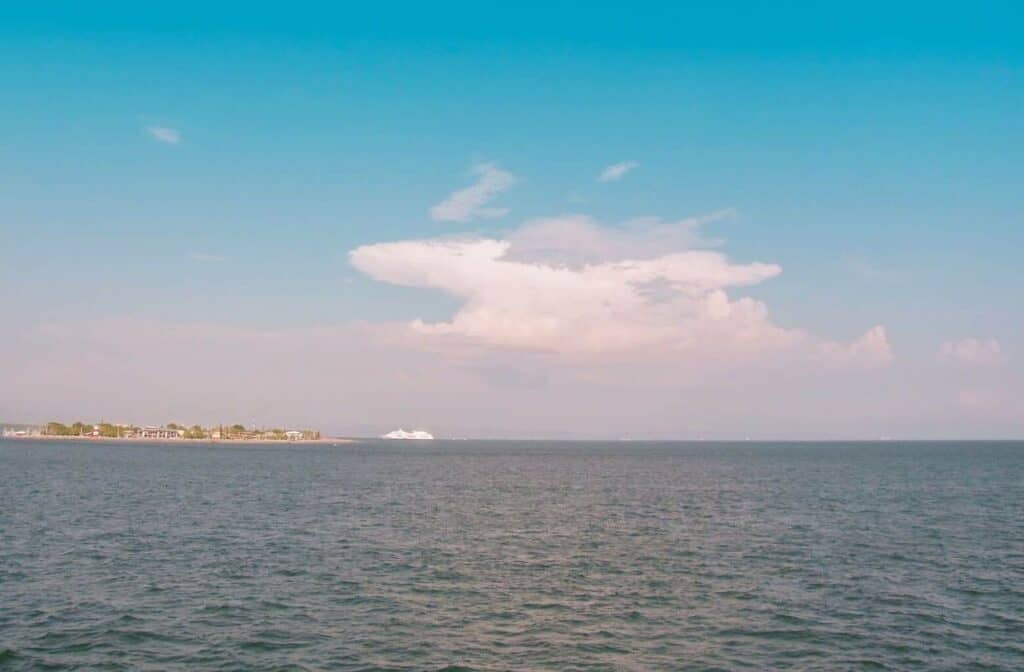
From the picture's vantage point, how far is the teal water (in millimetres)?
35188

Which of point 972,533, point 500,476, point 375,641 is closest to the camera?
point 375,641

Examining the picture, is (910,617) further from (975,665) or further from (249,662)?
(249,662)

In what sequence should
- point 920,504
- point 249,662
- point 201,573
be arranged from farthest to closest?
point 920,504 → point 201,573 → point 249,662

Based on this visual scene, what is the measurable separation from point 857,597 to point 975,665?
11.9 m

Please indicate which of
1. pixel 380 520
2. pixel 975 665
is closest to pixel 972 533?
pixel 975 665

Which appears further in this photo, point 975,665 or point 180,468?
point 180,468

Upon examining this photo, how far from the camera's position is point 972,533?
74125 mm

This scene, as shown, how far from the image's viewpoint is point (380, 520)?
263 feet

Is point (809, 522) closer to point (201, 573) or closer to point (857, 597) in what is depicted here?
point (857, 597)

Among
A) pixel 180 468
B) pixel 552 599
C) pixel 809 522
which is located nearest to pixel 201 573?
pixel 552 599

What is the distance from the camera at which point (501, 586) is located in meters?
48.2

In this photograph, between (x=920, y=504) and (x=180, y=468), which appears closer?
(x=920, y=504)

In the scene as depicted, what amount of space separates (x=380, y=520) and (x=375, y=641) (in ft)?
146

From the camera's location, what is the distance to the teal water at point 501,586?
35.2m
